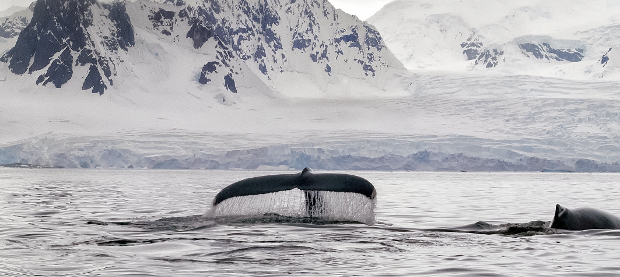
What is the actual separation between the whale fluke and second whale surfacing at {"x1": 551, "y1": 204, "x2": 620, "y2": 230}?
3.65m

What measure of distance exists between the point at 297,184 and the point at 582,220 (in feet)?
15.6

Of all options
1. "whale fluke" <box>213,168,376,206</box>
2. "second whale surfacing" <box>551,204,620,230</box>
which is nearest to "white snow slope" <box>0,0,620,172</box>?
"second whale surfacing" <box>551,204,620,230</box>

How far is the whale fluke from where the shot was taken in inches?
417

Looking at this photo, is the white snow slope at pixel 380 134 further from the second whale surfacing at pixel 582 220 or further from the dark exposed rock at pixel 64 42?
the second whale surfacing at pixel 582 220

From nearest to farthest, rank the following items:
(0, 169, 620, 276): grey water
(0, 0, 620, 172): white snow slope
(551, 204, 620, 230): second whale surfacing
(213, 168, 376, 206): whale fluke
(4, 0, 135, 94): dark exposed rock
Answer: (0, 169, 620, 276): grey water → (213, 168, 376, 206): whale fluke → (551, 204, 620, 230): second whale surfacing → (0, 0, 620, 172): white snow slope → (4, 0, 135, 94): dark exposed rock

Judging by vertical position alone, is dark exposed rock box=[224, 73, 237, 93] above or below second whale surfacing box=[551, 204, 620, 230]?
above

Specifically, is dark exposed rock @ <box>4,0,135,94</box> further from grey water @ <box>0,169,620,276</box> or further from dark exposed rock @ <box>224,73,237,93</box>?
grey water @ <box>0,169,620,276</box>

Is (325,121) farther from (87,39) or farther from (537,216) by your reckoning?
(537,216)

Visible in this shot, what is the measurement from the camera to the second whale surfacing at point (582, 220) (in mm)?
11773

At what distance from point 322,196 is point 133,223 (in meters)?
3.64

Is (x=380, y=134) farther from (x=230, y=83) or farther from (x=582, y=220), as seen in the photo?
(x=582, y=220)

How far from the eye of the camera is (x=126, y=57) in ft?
581

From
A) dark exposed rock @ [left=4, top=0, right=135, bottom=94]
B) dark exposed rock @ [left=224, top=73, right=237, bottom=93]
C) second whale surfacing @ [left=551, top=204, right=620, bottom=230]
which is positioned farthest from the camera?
dark exposed rock @ [left=224, top=73, right=237, bottom=93]

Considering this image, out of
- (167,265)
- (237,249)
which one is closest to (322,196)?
(237,249)
